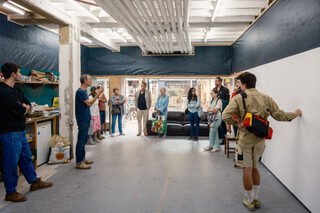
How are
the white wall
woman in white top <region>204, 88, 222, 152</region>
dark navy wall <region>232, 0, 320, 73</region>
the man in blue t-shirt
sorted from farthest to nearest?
woman in white top <region>204, 88, 222, 152</region>
the man in blue t-shirt
dark navy wall <region>232, 0, 320, 73</region>
the white wall

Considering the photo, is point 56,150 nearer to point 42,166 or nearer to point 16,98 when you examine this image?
point 42,166

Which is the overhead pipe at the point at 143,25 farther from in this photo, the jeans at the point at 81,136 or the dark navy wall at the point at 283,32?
the dark navy wall at the point at 283,32

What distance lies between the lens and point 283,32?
391 centimetres

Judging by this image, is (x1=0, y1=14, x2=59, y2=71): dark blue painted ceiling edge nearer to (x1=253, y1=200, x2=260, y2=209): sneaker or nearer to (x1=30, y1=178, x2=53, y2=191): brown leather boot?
(x1=30, y1=178, x2=53, y2=191): brown leather boot

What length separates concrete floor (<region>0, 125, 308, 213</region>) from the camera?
113 inches

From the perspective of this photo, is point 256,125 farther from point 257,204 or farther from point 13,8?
point 13,8

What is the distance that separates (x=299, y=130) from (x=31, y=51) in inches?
221

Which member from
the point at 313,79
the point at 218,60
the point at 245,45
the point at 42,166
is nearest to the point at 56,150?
the point at 42,166

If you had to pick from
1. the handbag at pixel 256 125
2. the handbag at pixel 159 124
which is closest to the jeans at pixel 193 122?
the handbag at pixel 159 124

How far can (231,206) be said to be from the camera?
290 centimetres

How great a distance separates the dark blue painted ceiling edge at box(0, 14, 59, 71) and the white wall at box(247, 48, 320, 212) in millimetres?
5076

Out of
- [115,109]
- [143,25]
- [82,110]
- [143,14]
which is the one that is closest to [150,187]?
[82,110]

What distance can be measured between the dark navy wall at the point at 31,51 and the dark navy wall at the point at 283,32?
502 cm

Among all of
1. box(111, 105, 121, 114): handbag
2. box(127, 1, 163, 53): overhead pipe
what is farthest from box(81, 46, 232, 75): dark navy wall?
box(111, 105, 121, 114): handbag
